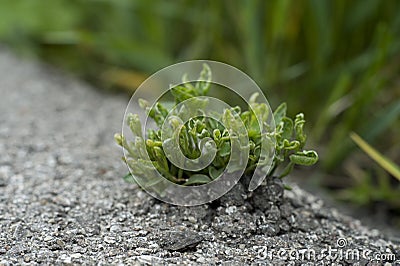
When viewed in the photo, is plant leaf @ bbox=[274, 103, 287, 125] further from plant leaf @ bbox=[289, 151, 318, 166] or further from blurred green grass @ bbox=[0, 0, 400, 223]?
blurred green grass @ bbox=[0, 0, 400, 223]

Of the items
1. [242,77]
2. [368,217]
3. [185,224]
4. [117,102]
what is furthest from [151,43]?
[185,224]

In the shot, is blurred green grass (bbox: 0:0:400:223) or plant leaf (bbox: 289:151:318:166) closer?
plant leaf (bbox: 289:151:318:166)

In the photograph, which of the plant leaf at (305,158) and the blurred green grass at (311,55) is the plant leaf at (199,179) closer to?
the plant leaf at (305,158)

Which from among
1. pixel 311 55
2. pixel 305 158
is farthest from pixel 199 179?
pixel 311 55

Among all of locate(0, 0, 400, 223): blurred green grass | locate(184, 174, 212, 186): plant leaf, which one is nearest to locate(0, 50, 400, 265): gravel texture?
locate(184, 174, 212, 186): plant leaf

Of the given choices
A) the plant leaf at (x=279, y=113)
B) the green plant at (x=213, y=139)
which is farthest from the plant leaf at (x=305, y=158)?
the plant leaf at (x=279, y=113)
